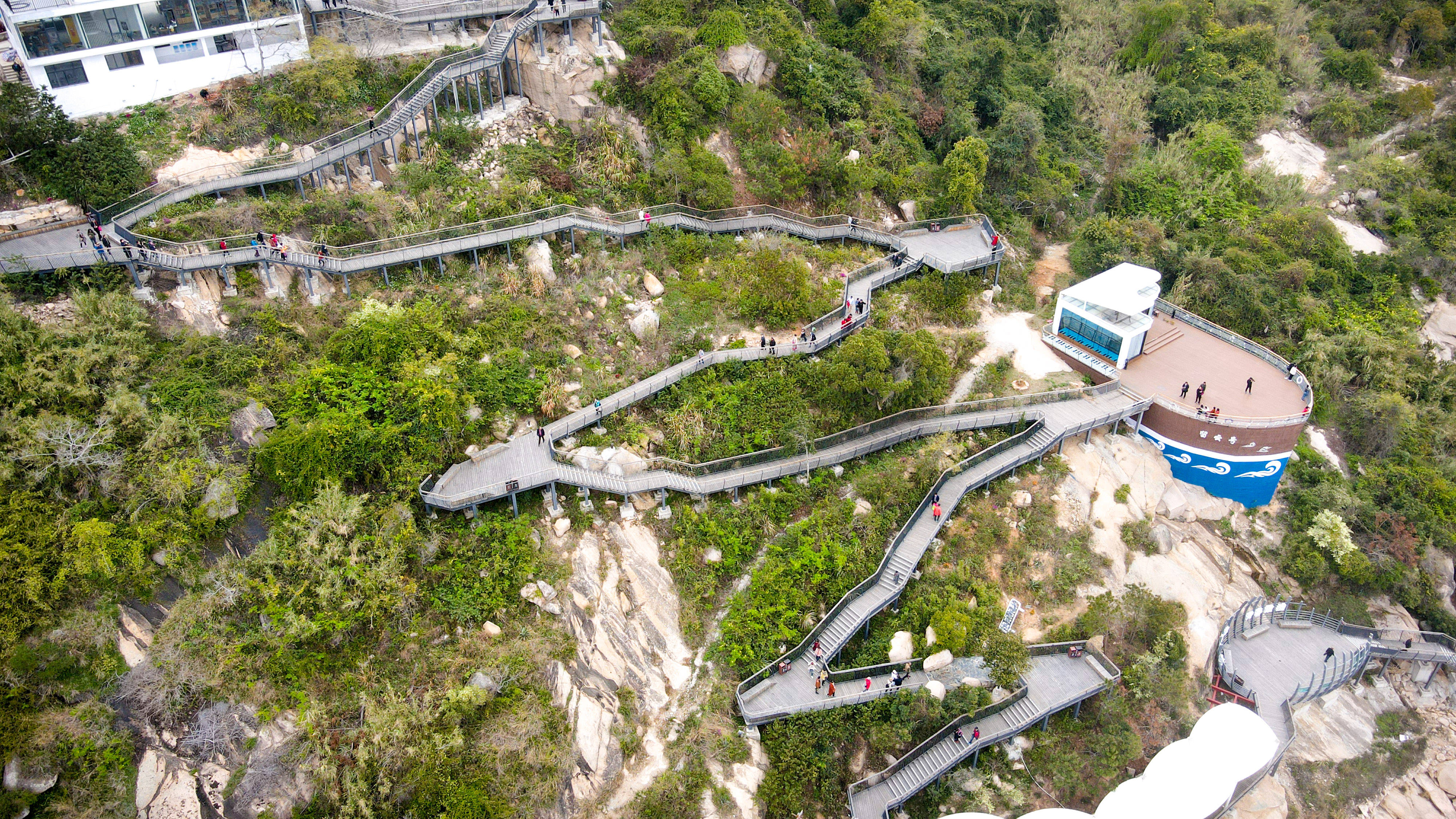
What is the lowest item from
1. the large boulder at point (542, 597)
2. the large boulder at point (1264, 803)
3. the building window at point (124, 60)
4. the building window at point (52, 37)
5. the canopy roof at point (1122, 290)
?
the large boulder at point (1264, 803)

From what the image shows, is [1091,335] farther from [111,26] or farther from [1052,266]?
[111,26]

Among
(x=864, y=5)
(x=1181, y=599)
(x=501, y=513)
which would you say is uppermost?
(x=864, y=5)

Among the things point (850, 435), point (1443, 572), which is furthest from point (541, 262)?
point (1443, 572)

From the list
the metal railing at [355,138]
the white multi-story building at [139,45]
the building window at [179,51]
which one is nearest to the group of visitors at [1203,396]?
the metal railing at [355,138]

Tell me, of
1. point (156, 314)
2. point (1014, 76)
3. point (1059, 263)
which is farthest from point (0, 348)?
point (1014, 76)

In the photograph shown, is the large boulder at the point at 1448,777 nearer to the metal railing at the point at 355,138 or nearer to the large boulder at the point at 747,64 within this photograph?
the large boulder at the point at 747,64

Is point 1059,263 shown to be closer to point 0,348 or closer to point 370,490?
point 370,490

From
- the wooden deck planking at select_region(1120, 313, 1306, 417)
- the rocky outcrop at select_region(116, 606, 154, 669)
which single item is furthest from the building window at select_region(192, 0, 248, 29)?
the wooden deck planking at select_region(1120, 313, 1306, 417)
